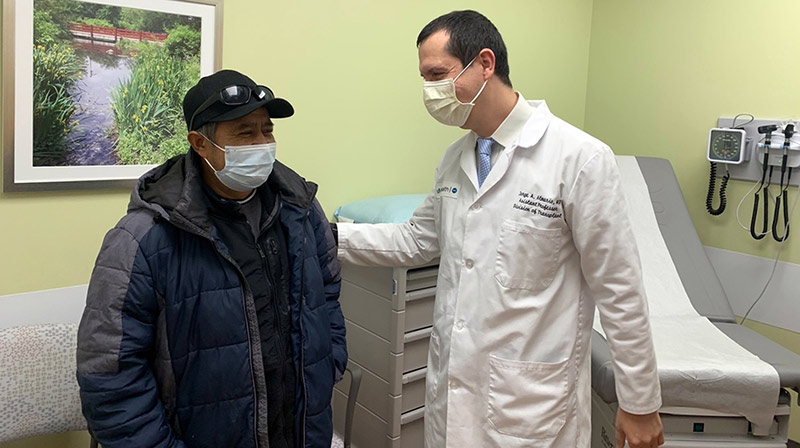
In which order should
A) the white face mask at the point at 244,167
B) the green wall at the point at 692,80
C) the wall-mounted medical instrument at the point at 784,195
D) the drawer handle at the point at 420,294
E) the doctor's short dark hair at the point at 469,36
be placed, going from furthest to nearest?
the green wall at the point at 692,80 → the wall-mounted medical instrument at the point at 784,195 → the drawer handle at the point at 420,294 → the doctor's short dark hair at the point at 469,36 → the white face mask at the point at 244,167

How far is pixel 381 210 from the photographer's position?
2.23 metres

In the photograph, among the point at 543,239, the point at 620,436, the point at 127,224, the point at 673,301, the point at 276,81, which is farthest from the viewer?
the point at 673,301

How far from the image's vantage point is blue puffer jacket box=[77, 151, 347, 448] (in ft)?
3.99

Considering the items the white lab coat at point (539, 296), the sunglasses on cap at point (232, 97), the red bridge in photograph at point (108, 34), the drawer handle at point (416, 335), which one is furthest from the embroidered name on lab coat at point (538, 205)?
the red bridge in photograph at point (108, 34)

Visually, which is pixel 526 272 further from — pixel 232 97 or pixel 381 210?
pixel 381 210

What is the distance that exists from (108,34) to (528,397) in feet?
4.72

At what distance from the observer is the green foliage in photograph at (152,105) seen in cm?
183

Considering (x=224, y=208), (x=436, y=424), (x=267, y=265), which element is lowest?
(x=436, y=424)

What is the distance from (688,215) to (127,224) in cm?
220

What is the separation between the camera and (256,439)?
1343mm

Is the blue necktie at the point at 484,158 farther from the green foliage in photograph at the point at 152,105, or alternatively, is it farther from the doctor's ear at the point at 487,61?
the green foliage in photograph at the point at 152,105

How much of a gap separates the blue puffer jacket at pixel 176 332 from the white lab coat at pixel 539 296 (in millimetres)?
362

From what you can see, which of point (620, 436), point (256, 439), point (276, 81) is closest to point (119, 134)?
point (276, 81)

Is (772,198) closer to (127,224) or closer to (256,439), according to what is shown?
(256,439)
